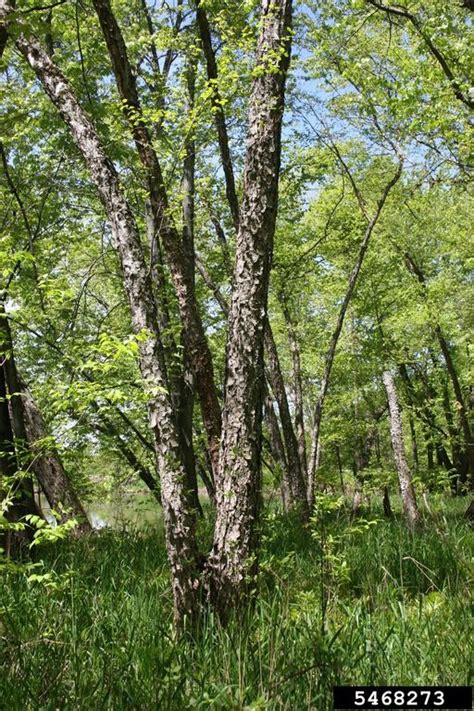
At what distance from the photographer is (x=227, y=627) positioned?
2906mm

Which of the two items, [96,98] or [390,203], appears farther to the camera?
[390,203]

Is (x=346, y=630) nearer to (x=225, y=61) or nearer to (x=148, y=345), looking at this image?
(x=148, y=345)

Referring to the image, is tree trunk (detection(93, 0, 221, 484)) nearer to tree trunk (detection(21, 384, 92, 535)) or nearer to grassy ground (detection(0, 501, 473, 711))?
grassy ground (detection(0, 501, 473, 711))

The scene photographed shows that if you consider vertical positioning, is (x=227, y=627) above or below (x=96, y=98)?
below

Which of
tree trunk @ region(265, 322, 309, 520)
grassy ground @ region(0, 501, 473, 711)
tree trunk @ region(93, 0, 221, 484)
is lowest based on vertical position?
grassy ground @ region(0, 501, 473, 711)

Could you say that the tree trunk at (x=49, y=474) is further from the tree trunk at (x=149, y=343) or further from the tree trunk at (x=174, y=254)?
the tree trunk at (x=149, y=343)

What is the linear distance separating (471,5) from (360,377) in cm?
1043

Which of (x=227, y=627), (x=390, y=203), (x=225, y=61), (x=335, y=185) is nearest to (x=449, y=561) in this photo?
(x=227, y=627)

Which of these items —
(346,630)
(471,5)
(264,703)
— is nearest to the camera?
(264,703)

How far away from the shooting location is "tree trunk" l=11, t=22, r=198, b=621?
3.19m

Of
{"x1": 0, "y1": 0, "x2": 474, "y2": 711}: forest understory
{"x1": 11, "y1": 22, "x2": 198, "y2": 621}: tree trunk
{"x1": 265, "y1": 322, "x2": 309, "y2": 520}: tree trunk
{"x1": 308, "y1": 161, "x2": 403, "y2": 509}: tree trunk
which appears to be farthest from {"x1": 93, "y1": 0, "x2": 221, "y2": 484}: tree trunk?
{"x1": 308, "y1": 161, "x2": 403, "y2": 509}: tree trunk

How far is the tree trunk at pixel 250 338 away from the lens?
317cm

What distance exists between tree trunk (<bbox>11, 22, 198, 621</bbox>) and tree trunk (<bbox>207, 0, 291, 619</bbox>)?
7.4 inches

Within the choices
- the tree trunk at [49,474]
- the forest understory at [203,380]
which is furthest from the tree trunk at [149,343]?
the tree trunk at [49,474]
